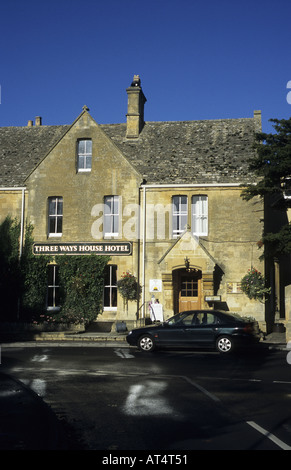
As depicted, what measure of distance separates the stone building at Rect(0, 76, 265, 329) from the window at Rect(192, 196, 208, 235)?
0.05 meters

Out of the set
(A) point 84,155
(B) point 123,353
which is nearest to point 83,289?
(A) point 84,155

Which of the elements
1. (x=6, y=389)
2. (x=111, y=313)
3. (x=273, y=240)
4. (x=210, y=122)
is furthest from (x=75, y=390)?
(x=210, y=122)

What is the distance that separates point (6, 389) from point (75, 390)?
1.39 metres

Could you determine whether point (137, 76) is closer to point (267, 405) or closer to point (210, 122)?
point (210, 122)

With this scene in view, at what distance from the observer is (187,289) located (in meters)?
26.2

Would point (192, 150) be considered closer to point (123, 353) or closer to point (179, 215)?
point (179, 215)

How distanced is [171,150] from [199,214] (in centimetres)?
425

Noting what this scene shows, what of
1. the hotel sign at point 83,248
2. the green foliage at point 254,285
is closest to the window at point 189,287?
the green foliage at point 254,285

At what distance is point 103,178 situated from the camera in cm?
2709

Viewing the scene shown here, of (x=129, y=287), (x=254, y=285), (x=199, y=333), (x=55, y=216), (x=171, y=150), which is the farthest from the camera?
(x=171, y=150)

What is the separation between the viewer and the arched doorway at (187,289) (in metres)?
26.0

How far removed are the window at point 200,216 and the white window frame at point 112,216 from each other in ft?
12.6

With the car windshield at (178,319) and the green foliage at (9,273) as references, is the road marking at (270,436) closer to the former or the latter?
the car windshield at (178,319)

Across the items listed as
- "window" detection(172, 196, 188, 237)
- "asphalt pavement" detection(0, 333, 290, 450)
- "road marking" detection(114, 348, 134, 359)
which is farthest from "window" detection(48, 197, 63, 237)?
"asphalt pavement" detection(0, 333, 290, 450)
